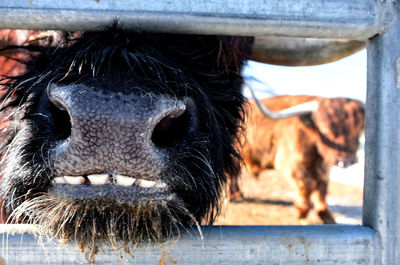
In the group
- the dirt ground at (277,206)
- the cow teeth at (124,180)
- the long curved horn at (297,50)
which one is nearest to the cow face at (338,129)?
the dirt ground at (277,206)

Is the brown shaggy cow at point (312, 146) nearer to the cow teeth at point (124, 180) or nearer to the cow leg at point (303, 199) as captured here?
the cow leg at point (303, 199)

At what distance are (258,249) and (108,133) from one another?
0.56 m

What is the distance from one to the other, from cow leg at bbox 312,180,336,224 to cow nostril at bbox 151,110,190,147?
6.58m

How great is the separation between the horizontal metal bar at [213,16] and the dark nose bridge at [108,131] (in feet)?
0.68

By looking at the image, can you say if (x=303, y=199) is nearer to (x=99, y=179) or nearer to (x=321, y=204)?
(x=321, y=204)

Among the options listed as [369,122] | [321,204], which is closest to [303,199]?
[321,204]

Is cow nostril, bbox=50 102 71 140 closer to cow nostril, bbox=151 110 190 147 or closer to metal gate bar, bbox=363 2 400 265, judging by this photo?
cow nostril, bbox=151 110 190 147

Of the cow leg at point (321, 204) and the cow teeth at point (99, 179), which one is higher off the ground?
the cow teeth at point (99, 179)

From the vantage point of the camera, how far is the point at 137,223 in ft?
3.64

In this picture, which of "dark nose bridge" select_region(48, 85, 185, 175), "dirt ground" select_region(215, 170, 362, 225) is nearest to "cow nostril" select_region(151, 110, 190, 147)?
"dark nose bridge" select_region(48, 85, 185, 175)

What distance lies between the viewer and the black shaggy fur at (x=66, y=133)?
1102mm

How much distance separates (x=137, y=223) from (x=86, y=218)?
0.16 metres

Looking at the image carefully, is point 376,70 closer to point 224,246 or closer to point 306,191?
point 224,246

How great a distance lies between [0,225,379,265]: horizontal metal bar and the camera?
1.11m
